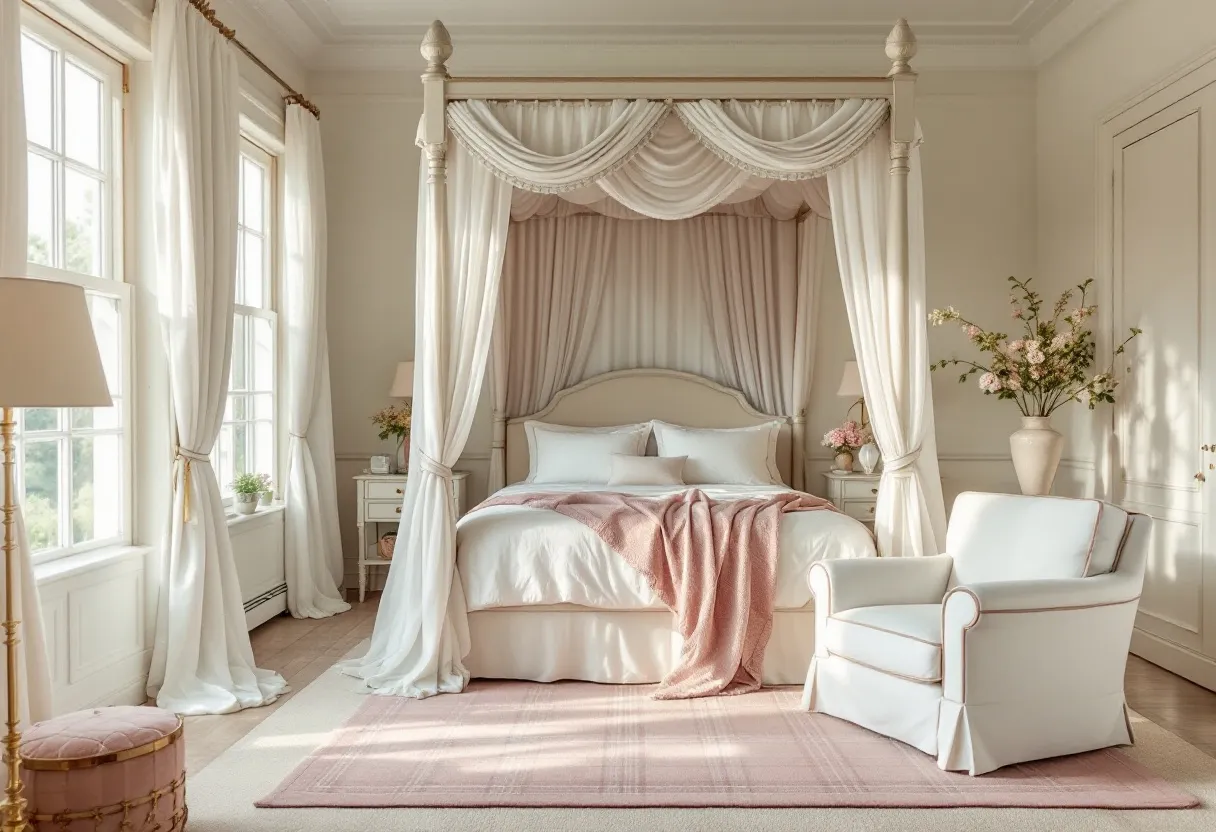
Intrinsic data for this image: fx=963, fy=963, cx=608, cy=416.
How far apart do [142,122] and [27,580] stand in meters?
2.11

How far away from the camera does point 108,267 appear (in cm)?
404


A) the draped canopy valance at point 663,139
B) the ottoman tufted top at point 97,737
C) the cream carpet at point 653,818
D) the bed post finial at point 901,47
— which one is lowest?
the cream carpet at point 653,818

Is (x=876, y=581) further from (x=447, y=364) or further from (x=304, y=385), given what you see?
(x=304, y=385)

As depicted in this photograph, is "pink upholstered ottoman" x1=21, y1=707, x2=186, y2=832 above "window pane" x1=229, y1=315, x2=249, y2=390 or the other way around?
the other way around

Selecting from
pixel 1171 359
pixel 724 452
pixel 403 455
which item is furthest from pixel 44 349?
pixel 1171 359

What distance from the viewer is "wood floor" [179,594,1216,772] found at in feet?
11.8

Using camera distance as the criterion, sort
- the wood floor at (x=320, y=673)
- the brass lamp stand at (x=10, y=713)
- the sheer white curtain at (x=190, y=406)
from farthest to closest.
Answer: the sheer white curtain at (x=190, y=406)
the wood floor at (x=320, y=673)
the brass lamp stand at (x=10, y=713)

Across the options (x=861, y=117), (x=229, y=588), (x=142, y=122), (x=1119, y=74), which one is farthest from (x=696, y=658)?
(x=1119, y=74)

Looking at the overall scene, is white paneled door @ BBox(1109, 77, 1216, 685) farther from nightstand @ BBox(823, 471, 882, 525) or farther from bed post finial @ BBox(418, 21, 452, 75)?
bed post finial @ BBox(418, 21, 452, 75)

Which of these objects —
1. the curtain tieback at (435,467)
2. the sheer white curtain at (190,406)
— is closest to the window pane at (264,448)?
the sheer white curtain at (190,406)

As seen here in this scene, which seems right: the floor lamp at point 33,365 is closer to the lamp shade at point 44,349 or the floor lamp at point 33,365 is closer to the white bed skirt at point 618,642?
the lamp shade at point 44,349

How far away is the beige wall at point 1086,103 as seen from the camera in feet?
15.3

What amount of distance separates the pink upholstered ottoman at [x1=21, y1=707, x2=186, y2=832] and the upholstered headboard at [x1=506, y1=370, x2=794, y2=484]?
12.1 ft

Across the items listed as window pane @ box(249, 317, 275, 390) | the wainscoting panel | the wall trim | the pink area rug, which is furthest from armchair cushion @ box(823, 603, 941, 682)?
window pane @ box(249, 317, 275, 390)
